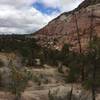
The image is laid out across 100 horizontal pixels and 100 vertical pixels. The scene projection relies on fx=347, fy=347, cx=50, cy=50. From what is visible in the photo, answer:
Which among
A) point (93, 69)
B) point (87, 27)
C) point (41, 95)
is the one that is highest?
point (87, 27)

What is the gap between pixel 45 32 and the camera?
91.1m

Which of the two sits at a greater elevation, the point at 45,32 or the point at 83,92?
the point at 45,32

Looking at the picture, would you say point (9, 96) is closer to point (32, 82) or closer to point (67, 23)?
point (32, 82)

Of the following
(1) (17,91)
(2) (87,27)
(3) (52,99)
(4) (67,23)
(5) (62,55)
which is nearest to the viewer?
(3) (52,99)

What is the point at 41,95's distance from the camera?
840 inches

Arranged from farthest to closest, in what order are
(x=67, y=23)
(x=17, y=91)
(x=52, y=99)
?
(x=67, y=23), (x=17, y=91), (x=52, y=99)

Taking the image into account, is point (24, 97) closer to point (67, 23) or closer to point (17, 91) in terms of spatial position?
point (17, 91)

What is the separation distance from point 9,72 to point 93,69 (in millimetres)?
7170

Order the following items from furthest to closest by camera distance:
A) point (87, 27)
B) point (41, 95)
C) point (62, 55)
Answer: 1. point (87, 27)
2. point (62, 55)
3. point (41, 95)

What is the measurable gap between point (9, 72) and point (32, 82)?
1.85 metres

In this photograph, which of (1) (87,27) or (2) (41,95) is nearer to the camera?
(2) (41,95)

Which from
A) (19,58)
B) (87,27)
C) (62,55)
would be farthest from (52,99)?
(87,27)

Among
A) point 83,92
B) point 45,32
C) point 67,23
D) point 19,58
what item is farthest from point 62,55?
point 45,32

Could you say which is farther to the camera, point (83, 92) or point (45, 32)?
point (45, 32)
